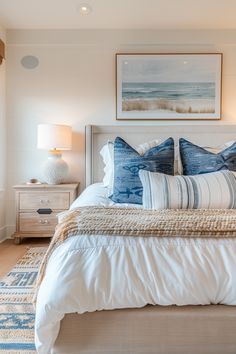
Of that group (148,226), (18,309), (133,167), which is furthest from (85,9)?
(18,309)

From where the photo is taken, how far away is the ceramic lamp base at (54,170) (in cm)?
323

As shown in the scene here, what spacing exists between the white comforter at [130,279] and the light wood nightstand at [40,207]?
1986mm

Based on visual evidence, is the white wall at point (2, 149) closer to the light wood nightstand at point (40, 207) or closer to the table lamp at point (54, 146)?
the light wood nightstand at point (40, 207)

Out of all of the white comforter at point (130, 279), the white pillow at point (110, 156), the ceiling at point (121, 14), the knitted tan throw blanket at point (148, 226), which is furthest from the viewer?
the ceiling at point (121, 14)

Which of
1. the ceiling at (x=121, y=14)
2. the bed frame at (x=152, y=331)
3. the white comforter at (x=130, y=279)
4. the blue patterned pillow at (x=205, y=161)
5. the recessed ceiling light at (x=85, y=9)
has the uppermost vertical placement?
the ceiling at (x=121, y=14)

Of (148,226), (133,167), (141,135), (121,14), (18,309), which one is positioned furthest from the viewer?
(141,135)

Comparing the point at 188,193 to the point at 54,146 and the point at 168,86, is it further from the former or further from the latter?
the point at 168,86

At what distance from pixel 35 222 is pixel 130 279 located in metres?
2.24

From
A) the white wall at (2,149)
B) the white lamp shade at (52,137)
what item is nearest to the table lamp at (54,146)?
the white lamp shade at (52,137)

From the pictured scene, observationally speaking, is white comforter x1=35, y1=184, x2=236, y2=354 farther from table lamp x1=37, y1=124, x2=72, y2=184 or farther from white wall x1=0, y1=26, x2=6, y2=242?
white wall x1=0, y1=26, x2=6, y2=242

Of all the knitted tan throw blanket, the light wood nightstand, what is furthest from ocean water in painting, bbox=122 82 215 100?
the knitted tan throw blanket

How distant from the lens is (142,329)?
1.23 m

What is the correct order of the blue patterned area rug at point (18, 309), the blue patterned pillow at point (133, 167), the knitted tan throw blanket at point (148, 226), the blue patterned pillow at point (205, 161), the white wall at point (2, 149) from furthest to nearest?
the white wall at point (2, 149) < the blue patterned pillow at point (205, 161) < the blue patterned pillow at point (133, 167) < the blue patterned area rug at point (18, 309) < the knitted tan throw blanket at point (148, 226)

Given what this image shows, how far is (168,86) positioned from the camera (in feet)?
11.4
